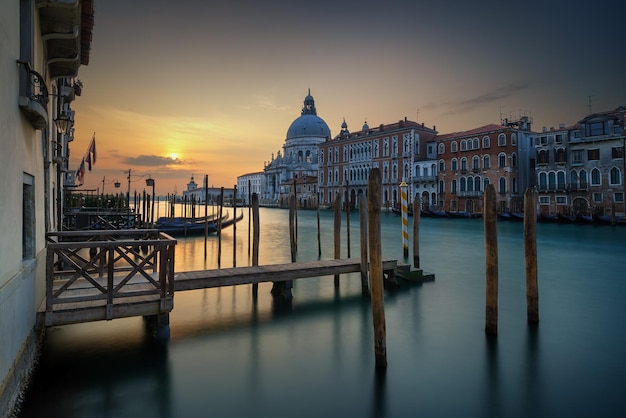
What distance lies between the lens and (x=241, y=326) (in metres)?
6.07

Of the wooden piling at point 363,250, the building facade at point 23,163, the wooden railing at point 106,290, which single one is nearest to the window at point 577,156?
the wooden piling at point 363,250

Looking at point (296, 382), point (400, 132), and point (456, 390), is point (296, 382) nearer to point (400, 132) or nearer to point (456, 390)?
point (456, 390)

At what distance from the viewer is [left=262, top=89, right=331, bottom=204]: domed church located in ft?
220

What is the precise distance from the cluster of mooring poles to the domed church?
59.3 metres

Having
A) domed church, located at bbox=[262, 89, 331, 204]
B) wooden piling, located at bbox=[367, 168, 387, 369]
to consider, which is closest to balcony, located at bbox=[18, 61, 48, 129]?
wooden piling, located at bbox=[367, 168, 387, 369]

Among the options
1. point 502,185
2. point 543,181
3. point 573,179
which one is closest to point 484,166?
point 502,185

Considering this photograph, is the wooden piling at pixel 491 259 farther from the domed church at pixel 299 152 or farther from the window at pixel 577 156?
the domed church at pixel 299 152

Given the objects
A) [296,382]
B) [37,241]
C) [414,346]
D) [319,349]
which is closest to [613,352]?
[414,346]

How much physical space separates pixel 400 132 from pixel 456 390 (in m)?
36.8

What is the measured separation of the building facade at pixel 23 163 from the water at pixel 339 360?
0.73 m

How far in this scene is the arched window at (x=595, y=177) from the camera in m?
26.6

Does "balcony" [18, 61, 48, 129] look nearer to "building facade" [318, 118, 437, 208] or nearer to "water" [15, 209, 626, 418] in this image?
"water" [15, 209, 626, 418]

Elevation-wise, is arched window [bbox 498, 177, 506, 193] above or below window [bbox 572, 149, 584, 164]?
below

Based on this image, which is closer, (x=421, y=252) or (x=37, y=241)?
(x=37, y=241)
